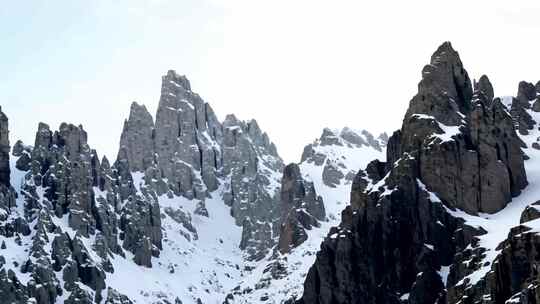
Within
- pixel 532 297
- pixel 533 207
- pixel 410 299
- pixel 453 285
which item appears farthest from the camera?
pixel 410 299

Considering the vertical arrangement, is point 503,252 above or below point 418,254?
below

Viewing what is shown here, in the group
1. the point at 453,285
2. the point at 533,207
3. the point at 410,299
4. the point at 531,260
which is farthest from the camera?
the point at 410,299

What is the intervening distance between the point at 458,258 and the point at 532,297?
141 feet

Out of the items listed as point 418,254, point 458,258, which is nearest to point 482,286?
point 458,258

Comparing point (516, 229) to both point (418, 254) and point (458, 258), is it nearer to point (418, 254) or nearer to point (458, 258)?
point (458, 258)

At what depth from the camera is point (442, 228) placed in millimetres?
199500

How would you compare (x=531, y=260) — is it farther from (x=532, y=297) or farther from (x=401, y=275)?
(x=401, y=275)

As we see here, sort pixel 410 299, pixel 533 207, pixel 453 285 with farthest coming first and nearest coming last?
pixel 410 299
pixel 453 285
pixel 533 207

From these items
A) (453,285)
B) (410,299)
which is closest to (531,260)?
(453,285)

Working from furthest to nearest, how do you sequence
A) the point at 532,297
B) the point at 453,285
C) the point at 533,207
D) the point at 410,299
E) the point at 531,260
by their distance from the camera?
the point at 410,299
the point at 453,285
the point at 533,207
the point at 531,260
the point at 532,297

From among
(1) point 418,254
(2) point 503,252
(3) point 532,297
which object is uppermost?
(1) point 418,254

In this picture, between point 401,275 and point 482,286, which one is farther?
point 401,275

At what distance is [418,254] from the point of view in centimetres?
19825

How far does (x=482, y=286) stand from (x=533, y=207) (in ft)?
43.5
